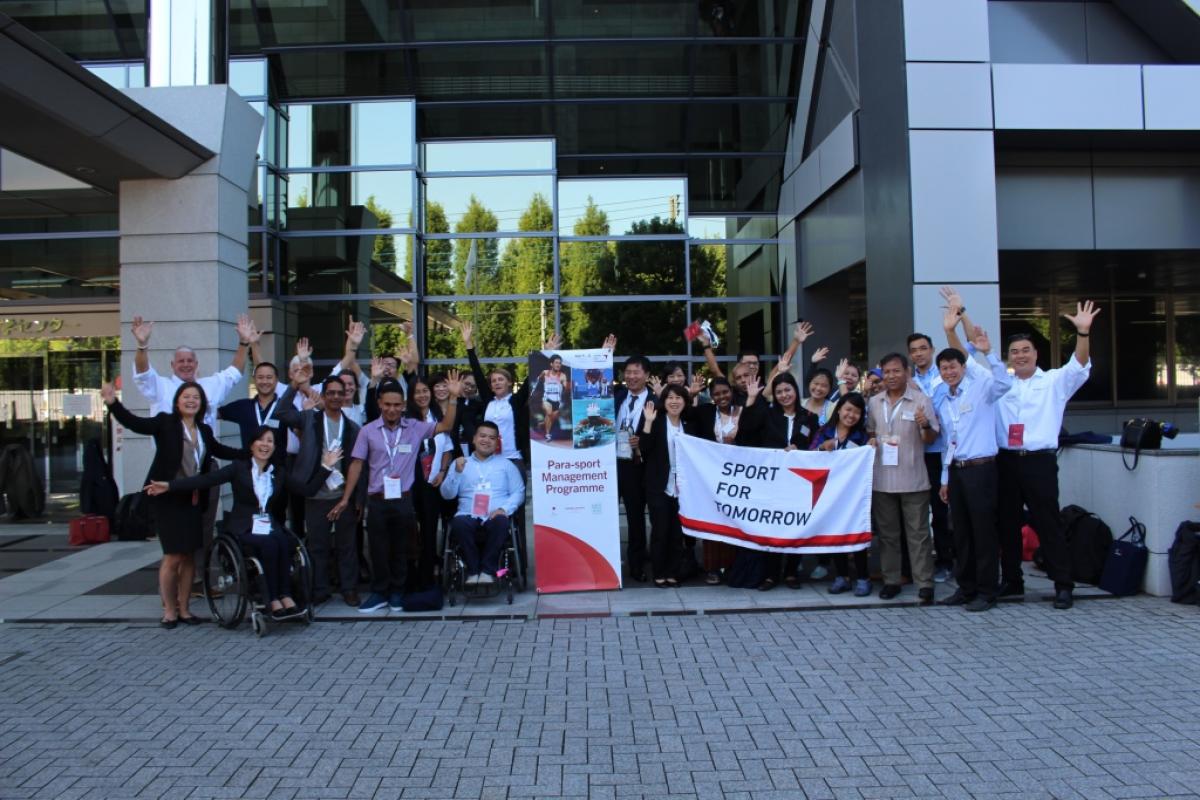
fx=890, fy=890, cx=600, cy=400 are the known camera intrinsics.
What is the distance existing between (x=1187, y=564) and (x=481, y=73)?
42.5ft

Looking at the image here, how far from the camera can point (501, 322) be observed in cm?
1580

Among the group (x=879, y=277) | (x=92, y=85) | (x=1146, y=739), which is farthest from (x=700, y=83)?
(x=1146, y=739)

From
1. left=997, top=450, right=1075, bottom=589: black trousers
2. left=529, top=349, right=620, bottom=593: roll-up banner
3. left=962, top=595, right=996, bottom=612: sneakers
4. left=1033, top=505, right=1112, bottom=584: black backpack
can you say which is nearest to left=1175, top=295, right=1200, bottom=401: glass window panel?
left=1033, top=505, right=1112, bottom=584: black backpack

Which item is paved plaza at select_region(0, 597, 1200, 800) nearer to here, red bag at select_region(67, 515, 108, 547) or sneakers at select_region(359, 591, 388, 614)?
sneakers at select_region(359, 591, 388, 614)

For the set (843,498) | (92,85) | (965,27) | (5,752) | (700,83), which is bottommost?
(5,752)

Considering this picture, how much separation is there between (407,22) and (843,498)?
11.8 m

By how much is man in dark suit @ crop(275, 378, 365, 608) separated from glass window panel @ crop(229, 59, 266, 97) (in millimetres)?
10013

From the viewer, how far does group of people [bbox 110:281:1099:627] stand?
272 inches

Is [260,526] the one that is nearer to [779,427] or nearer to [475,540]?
[475,540]

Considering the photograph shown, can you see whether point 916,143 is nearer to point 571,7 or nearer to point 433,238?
point 571,7

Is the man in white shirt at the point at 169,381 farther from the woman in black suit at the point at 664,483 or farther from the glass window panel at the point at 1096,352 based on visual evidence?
the glass window panel at the point at 1096,352

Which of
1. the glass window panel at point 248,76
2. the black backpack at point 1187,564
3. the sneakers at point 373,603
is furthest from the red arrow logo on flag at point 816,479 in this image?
the glass window panel at point 248,76

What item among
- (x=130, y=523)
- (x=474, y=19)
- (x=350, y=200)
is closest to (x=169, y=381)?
(x=130, y=523)

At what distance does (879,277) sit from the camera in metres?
11.5
